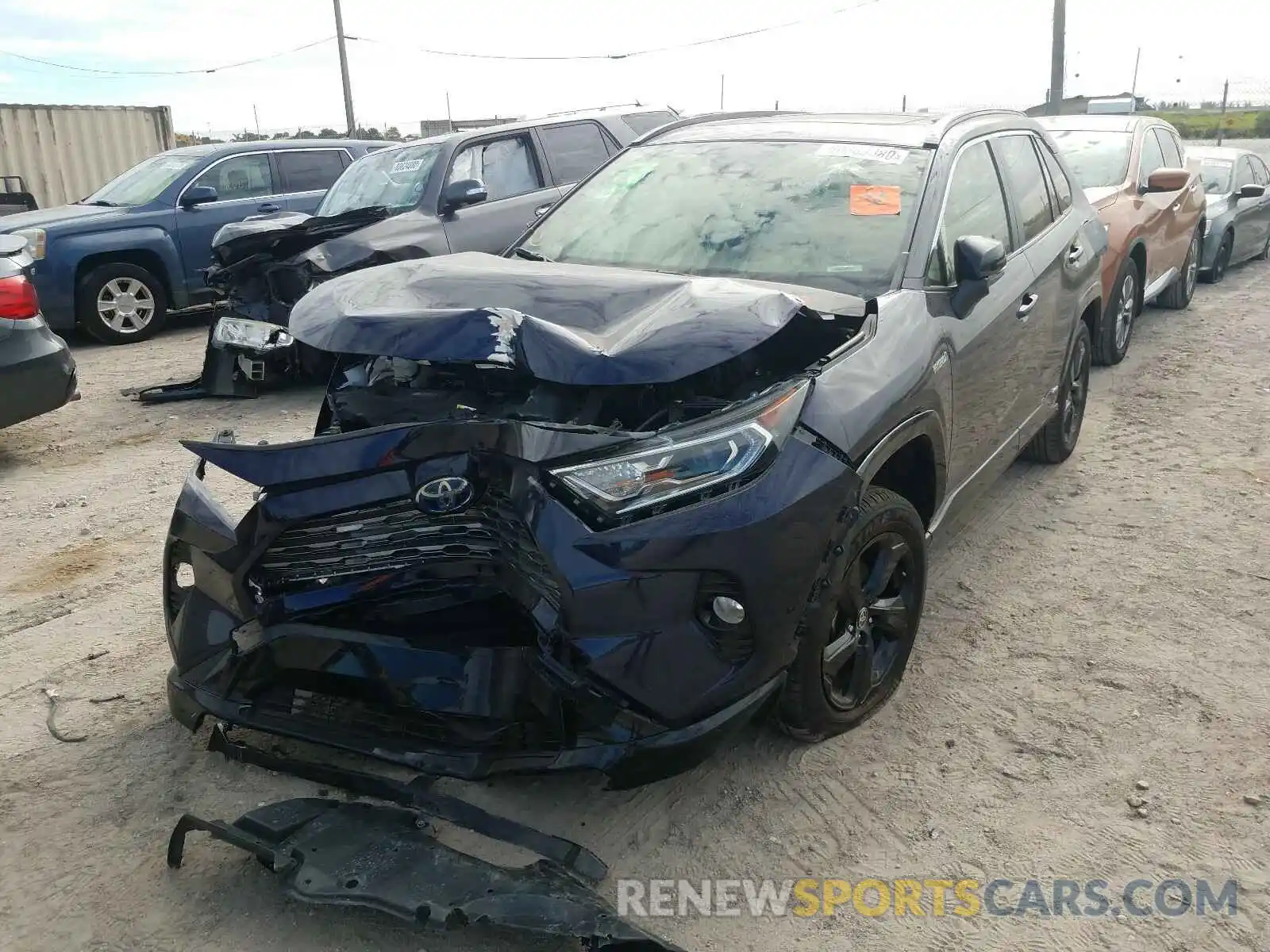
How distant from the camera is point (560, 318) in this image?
2.94m

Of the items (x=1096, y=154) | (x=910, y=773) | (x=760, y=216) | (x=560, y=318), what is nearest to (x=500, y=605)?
(x=560, y=318)

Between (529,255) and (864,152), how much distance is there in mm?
1356

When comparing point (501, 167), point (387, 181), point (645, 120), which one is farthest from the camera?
point (645, 120)

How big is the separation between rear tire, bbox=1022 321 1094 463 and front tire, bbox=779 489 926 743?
2.35 metres

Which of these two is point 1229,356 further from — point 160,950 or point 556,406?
point 160,950

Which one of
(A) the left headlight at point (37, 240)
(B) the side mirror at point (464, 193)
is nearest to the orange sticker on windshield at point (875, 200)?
(B) the side mirror at point (464, 193)

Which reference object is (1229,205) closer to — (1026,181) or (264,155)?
(1026,181)

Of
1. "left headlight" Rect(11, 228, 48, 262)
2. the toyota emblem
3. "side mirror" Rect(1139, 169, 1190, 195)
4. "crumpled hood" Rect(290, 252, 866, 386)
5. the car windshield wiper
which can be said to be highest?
"side mirror" Rect(1139, 169, 1190, 195)

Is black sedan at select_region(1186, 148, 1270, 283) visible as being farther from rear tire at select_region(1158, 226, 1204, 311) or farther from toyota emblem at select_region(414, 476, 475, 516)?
toyota emblem at select_region(414, 476, 475, 516)

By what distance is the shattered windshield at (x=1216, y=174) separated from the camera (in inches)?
450

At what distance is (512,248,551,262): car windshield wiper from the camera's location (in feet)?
13.4

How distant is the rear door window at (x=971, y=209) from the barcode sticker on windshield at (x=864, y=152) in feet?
0.72

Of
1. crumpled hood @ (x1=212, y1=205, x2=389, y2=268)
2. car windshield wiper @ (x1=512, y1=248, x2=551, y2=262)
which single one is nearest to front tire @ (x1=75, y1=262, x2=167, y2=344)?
crumpled hood @ (x1=212, y1=205, x2=389, y2=268)

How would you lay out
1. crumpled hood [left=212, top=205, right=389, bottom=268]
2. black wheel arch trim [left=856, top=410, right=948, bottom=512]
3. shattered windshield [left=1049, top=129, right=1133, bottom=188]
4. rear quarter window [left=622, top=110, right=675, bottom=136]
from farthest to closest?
rear quarter window [left=622, top=110, right=675, bottom=136] < shattered windshield [left=1049, top=129, right=1133, bottom=188] < crumpled hood [left=212, top=205, right=389, bottom=268] < black wheel arch trim [left=856, top=410, right=948, bottom=512]
